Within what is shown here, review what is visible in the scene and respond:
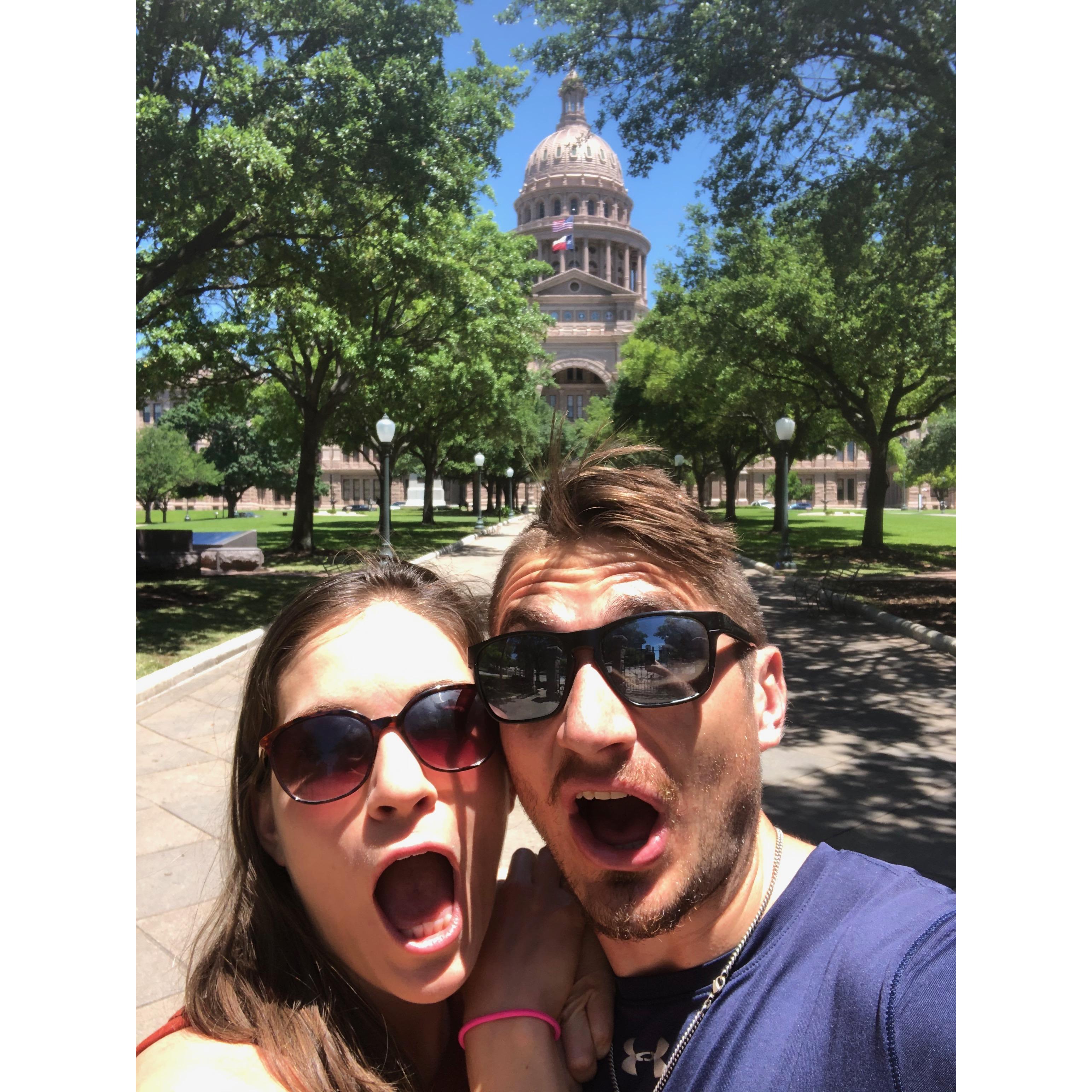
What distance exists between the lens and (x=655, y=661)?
4.54 feet

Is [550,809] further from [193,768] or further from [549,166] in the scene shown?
[549,166]

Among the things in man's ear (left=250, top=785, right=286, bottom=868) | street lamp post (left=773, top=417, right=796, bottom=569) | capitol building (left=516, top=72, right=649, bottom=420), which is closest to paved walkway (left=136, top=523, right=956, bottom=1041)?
man's ear (left=250, top=785, right=286, bottom=868)

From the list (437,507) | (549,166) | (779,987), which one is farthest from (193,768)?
(549,166)

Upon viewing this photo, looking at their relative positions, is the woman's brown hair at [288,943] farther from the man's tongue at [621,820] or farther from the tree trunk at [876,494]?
the tree trunk at [876,494]

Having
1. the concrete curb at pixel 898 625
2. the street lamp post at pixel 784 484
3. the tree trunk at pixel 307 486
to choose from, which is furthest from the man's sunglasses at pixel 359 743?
the tree trunk at pixel 307 486

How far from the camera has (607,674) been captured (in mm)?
1379

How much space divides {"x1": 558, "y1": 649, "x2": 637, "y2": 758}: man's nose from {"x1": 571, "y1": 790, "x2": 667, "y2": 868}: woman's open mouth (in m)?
0.08

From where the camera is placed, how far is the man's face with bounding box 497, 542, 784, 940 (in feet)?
4.32

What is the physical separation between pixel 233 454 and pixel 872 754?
6334 centimetres

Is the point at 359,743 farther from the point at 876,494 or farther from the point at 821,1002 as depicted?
the point at 876,494

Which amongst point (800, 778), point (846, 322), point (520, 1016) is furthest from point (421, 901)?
point (846, 322)

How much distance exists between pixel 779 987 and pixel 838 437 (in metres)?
34.6

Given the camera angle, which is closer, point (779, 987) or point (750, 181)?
point (779, 987)
